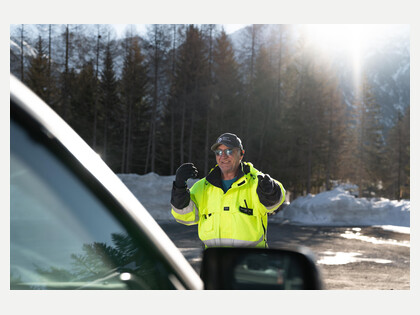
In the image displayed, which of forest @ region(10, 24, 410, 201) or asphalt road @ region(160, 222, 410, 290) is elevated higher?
forest @ region(10, 24, 410, 201)

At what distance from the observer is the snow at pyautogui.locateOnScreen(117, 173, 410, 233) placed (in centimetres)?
Answer: 1894

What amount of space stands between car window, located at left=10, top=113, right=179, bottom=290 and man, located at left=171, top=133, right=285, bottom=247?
265cm

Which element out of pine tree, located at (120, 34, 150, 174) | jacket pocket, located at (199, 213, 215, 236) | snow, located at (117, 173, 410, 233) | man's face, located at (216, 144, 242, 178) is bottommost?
snow, located at (117, 173, 410, 233)

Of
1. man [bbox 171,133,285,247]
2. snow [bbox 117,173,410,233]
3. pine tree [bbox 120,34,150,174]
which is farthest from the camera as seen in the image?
pine tree [bbox 120,34,150,174]

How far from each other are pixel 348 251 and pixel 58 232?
1152 centimetres

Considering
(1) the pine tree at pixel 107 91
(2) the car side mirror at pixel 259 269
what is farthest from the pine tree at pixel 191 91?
(2) the car side mirror at pixel 259 269

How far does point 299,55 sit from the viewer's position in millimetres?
34469

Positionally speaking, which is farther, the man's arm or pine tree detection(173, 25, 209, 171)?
pine tree detection(173, 25, 209, 171)

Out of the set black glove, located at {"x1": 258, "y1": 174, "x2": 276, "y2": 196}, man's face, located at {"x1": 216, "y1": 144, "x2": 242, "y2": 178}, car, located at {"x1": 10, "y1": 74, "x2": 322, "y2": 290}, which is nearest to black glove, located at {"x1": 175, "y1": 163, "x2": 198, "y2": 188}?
man's face, located at {"x1": 216, "y1": 144, "x2": 242, "y2": 178}

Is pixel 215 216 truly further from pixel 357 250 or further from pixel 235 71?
pixel 235 71

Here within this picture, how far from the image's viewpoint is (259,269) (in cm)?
119

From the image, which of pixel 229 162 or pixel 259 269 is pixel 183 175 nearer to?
pixel 229 162

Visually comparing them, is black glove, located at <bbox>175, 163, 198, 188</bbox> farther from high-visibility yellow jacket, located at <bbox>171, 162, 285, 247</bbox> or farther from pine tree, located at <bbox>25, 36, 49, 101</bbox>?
pine tree, located at <bbox>25, 36, 49, 101</bbox>

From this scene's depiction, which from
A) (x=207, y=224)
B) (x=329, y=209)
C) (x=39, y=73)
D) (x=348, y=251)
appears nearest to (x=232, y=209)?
(x=207, y=224)
